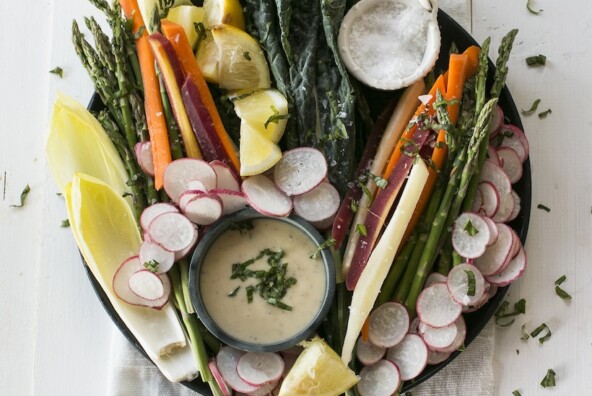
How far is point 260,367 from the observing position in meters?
2.36

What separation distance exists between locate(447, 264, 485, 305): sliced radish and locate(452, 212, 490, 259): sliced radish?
41 millimetres

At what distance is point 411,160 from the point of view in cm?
240

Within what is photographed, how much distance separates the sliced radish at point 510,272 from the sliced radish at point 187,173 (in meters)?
0.89

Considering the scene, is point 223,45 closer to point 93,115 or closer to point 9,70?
point 93,115

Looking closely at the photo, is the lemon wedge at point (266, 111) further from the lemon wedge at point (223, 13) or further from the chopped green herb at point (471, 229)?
the chopped green herb at point (471, 229)

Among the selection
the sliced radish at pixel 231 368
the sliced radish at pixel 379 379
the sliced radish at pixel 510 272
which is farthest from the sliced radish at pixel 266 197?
the sliced radish at pixel 510 272

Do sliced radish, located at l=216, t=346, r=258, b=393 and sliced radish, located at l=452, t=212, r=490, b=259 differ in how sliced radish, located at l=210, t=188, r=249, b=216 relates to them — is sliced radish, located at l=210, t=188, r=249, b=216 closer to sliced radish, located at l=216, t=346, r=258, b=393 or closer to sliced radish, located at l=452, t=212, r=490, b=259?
sliced radish, located at l=216, t=346, r=258, b=393

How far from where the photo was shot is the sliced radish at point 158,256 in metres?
2.33

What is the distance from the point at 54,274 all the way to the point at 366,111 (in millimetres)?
1139

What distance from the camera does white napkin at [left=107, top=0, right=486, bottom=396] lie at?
2529 mm

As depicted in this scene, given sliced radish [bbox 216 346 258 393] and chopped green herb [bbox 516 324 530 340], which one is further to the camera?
chopped green herb [bbox 516 324 530 340]

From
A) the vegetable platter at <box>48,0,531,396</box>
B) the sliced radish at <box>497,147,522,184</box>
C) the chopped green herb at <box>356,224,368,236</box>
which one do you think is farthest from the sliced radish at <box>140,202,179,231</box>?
the sliced radish at <box>497,147,522,184</box>

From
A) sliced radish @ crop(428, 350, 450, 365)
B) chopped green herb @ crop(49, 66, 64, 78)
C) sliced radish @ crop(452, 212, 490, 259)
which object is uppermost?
chopped green herb @ crop(49, 66, 64, 78)

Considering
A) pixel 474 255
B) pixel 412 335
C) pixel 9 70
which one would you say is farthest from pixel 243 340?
pixel 9 70
